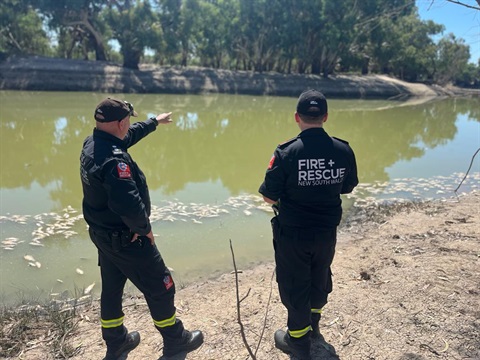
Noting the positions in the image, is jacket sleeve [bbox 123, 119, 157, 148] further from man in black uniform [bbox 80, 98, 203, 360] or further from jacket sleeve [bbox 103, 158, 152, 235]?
jacket sleeve [bbox 103, 158, 152, 235]

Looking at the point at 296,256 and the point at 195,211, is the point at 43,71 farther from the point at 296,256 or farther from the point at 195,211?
the point at 296,256

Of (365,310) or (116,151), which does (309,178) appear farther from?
(365,310)

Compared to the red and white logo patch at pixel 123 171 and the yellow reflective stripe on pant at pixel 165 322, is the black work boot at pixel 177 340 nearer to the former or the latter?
the yellow reflective stripe on pant at pixel 165 322

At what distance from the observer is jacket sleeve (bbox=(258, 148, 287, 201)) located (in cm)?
245

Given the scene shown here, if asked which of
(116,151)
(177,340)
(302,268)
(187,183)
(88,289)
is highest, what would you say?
(116,151)

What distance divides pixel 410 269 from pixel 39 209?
548cm

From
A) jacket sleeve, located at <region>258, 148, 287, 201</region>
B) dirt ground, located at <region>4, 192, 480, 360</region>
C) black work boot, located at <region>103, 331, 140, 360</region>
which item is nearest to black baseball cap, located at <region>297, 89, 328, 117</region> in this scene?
jacket sleeve, located at <region>258, 148, 287, 201</region>

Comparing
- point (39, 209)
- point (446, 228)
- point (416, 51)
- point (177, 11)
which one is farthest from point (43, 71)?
point (416, 51)

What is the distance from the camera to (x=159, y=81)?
30812mm

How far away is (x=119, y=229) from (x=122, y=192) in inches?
12.2

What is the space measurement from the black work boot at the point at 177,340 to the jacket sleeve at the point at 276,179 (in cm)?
120

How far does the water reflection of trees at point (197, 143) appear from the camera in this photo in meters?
8.08

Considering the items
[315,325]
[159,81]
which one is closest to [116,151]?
[315,325]

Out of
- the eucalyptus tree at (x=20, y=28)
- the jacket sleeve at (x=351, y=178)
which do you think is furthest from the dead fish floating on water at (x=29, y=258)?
the eucalyptus tree at (x=20, y=28)
